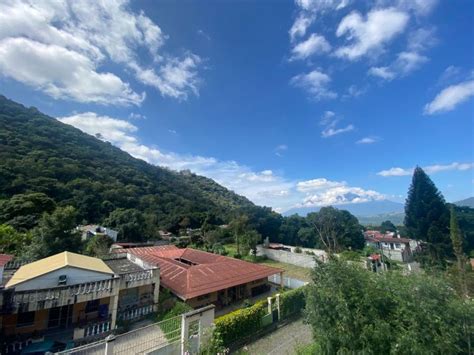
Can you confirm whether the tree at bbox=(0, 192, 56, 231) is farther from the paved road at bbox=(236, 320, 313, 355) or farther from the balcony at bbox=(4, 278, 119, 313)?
the paved road at bbox=(236, 320, 313, 355)

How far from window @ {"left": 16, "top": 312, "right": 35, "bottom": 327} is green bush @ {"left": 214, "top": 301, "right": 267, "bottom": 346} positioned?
29.4 ft

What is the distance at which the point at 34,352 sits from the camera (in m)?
9.27

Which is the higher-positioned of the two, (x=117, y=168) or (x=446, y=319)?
(x=117, y=168)

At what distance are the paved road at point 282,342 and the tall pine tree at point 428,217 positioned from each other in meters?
25.8

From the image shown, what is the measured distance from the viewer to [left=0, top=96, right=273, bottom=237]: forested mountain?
37.4m

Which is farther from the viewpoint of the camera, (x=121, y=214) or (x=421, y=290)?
(x=121, y=214)

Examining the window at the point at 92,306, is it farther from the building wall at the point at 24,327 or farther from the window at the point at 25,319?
the window at the point at 25,319

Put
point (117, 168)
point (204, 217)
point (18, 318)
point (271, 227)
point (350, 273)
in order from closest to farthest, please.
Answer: point (350, 273) → point (18, 318) → point (271, 227) → point (204, 217) → point (117, 168)

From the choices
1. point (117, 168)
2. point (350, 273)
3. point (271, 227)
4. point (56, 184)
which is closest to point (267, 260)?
point (271, 227)

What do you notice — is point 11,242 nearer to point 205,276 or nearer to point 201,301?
point 205,276

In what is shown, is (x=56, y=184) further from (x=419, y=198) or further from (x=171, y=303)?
(x=419, y=198)

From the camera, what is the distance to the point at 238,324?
12.5 metres

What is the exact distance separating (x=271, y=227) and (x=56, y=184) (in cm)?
4234

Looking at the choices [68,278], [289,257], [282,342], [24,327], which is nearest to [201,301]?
[282,342]
